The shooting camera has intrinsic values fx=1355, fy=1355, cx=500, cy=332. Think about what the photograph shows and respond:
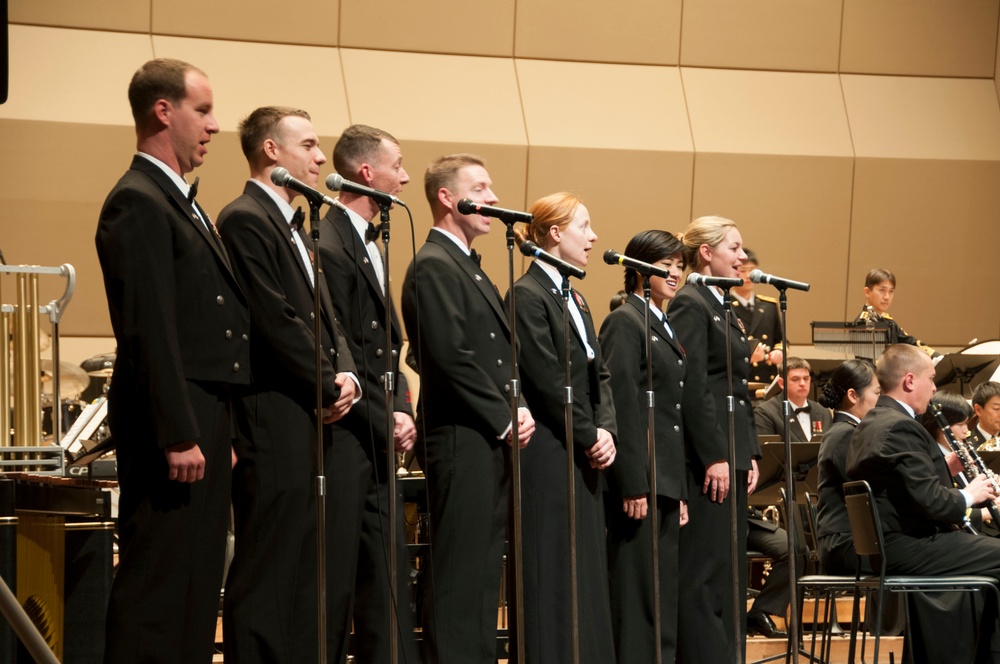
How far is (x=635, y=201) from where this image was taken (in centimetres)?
1077

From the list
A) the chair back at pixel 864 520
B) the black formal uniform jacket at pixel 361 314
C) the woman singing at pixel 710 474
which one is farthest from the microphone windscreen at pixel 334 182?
the chair back at pixel 864 520

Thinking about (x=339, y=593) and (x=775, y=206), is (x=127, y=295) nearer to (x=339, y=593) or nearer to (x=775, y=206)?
(x=339, y=593)

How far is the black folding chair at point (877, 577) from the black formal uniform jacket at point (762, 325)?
4.15 m

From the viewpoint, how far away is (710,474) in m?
4.88

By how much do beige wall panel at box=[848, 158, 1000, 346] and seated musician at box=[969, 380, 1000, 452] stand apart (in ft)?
12.5

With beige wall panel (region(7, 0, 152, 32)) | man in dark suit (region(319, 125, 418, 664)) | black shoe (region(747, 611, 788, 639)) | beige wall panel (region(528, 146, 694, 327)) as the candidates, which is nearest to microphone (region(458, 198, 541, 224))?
man in dark suit (region(319, 125, 418, 664))

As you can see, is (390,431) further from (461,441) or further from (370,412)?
(461,441)

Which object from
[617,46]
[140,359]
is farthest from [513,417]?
[617,46]

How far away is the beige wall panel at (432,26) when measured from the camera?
400 inches

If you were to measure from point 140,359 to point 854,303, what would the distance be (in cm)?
907

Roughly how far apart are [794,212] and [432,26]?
331 centimetres

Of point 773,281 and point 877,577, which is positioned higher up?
point 773,281

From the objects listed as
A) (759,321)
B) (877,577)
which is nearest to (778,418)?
(759,321)

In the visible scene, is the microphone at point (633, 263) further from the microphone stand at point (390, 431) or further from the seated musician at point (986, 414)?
the seated musician at point (986, 414)
